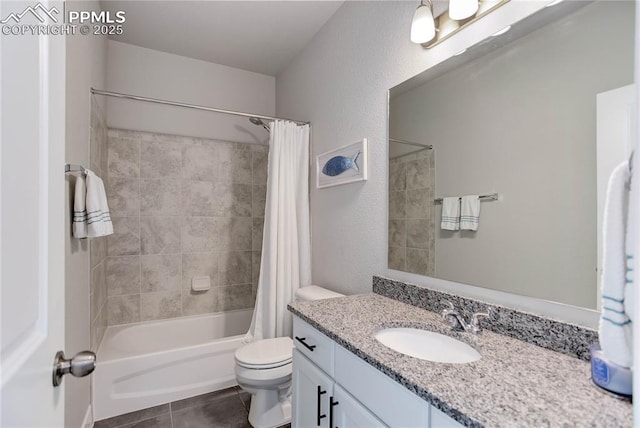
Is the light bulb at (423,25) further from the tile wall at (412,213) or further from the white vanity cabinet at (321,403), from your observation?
the white vanity cabinet at (321,403)

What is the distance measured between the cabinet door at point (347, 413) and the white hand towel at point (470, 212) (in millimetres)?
797

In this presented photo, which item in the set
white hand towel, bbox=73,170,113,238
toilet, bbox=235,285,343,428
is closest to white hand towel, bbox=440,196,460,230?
toilet, bbox=235,285,343,428

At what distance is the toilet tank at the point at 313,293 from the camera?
1977 mm

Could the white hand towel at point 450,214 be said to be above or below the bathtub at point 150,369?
above

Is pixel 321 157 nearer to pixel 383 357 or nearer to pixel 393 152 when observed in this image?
pixel 393 152

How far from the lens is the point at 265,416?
72.6 inches

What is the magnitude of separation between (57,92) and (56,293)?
425mm

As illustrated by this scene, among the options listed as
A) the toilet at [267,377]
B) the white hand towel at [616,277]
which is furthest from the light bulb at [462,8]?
the toilet at [267,377]

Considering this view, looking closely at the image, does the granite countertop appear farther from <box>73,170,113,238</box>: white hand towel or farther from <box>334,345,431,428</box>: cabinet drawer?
<box>73,170,113,238</box>: white hand towel

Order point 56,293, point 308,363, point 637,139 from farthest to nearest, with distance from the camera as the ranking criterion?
point 308,363, point 56,293, point 637,139

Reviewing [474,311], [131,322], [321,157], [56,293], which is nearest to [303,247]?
[321,157]

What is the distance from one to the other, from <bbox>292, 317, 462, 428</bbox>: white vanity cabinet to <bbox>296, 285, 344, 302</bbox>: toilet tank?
0.56 metres

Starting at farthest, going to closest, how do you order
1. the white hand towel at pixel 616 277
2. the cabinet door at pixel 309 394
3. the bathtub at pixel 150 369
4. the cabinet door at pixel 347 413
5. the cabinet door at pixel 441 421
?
the bathtub at pixel 150 369, the cabinet door at pixel 309 394, the cabinet door at pixel 347 413, the cabinet door at pixel 441 421, the white hand towel at pixel 616 277

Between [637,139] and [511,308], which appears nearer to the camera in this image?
[637,139]
